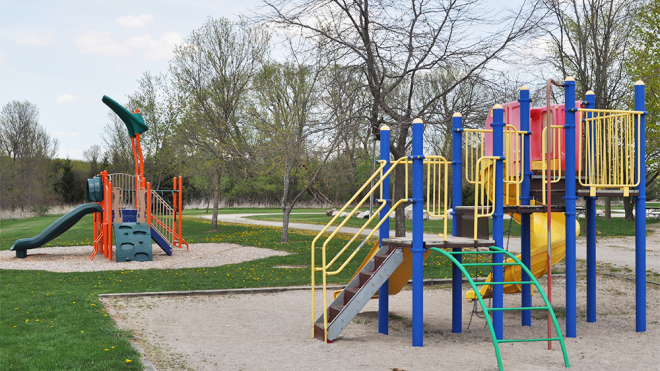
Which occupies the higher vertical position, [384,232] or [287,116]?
[287,116]

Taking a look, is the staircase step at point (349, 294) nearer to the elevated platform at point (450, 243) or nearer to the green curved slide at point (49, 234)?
the elevated platform at point (450, 243)

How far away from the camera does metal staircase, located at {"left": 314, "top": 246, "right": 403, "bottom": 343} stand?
6855 mm

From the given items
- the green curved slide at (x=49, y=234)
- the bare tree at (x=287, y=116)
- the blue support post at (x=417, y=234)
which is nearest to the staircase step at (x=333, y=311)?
the blue support post at (x=417, y=234)

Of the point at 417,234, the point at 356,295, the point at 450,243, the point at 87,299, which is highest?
the point at 417,234

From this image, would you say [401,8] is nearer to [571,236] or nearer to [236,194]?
[571,236]

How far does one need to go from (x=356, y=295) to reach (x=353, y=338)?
2.13 ft

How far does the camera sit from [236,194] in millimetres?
56406

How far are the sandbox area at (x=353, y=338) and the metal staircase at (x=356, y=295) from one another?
0.65 feet

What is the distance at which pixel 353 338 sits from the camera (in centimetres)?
718

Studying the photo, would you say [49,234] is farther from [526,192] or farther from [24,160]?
[24,160]

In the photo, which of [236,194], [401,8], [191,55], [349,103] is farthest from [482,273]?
[236,194]

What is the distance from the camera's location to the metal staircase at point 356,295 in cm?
686

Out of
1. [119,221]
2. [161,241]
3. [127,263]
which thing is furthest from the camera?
[161,241]

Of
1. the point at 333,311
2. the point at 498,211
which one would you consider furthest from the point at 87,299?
the point at 498,211
